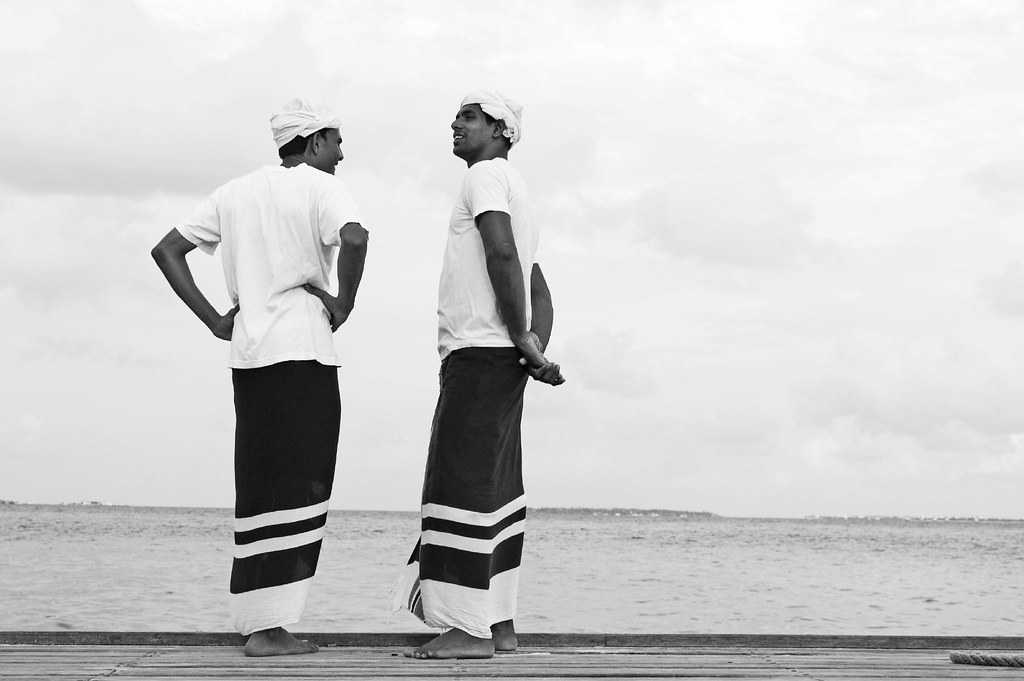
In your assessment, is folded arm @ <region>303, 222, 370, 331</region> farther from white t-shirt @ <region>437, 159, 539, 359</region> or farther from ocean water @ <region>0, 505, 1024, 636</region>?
ocean water @ <region>0, 505, 1024, 636</region>

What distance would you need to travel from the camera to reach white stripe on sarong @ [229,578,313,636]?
4258 millimetres

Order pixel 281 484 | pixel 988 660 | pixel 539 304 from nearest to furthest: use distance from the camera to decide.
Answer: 1. pixel 988 660
2. pixel 281 484
3. pixel 539 304

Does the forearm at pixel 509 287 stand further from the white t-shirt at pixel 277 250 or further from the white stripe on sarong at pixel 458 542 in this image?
the white stripe on sarong at pixel 458 542

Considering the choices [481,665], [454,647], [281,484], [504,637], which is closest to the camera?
[481,665]

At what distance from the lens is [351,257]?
4348 millimetres

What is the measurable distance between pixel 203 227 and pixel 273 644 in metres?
1.50

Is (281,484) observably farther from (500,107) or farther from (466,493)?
(500,107)

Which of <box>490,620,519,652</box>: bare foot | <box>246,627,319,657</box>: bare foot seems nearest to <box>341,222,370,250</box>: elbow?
<box>246,627,319,657</box>: bare foot

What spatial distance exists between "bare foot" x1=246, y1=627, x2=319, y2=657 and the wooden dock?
0.18ft

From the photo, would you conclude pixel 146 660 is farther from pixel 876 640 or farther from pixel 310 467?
pixel 876 640

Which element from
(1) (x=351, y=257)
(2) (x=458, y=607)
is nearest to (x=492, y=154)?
(1) (x=351, y=257)

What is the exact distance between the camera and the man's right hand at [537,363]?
441cm

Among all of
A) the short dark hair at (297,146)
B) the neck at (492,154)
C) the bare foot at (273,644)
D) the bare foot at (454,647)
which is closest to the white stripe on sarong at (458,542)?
the bare foot at (454,647)

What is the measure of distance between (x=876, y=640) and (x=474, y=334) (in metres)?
2.02
